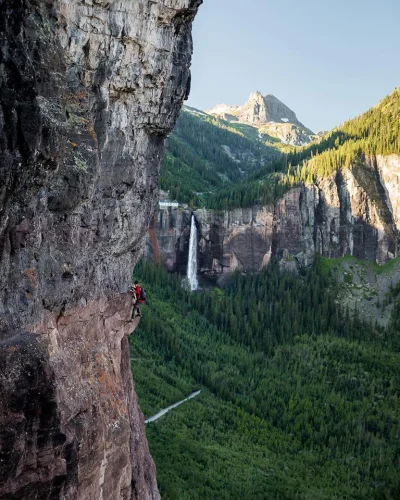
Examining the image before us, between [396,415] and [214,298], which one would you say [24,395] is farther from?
[214,298]

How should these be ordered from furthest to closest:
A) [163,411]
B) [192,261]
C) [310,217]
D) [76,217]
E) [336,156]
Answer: [336,156] < [310,217] < [192,261] < [163,411] < [76,217]

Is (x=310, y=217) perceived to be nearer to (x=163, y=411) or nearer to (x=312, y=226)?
(x=312, y=226)

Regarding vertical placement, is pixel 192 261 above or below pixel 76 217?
below

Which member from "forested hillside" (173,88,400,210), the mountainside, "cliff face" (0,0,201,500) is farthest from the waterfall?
"cliff face" (0,0,201,500)

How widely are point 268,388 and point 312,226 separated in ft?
198

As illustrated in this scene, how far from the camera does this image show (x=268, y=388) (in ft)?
293

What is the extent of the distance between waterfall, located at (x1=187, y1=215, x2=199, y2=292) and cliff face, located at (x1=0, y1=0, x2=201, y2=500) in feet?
332

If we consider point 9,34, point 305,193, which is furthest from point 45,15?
point 305,193

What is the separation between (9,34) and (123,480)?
18.7 m

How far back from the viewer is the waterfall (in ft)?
430

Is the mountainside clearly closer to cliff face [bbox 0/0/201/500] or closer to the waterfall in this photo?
the waterfall

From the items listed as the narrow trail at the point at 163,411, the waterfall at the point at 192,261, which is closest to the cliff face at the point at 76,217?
the narrow trail at the point at 163,411

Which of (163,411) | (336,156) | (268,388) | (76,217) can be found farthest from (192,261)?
(76,217)

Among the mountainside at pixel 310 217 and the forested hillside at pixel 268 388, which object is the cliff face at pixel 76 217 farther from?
the mountainside at pixel 310 217
